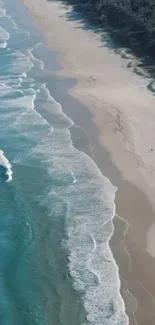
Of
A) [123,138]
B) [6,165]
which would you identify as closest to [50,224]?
[6,165]

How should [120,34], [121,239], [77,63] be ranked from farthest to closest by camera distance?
[120,34] < [77,63] < [121,239]

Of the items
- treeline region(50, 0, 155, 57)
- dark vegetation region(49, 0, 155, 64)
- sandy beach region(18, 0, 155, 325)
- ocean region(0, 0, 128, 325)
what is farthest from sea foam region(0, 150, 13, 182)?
treeline region(50, 0, 155, 57)

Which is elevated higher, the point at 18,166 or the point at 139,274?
the point at 139,274

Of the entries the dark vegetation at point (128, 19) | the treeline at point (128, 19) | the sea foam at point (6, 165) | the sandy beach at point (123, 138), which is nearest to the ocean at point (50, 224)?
Answer: the sea foam at point (6, 165)

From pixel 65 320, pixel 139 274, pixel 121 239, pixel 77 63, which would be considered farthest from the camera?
pixel 77 63

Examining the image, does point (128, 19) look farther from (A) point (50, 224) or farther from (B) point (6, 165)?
(A) point (50, 224)

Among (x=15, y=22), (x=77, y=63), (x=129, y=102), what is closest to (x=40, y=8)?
(x=15, y=22)

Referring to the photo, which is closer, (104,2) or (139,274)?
(139,274)

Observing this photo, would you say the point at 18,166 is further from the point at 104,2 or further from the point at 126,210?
the point at 104,2
